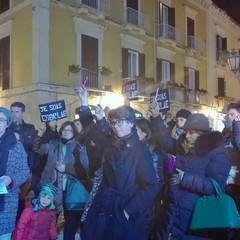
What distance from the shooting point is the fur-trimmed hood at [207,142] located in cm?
323

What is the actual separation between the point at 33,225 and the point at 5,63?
1207 cm

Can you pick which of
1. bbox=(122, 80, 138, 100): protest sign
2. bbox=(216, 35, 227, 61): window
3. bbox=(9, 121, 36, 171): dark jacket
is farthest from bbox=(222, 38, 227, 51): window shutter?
bbox=(9, 121, 36, 171): dark jacket

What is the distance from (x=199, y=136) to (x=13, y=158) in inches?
64.3

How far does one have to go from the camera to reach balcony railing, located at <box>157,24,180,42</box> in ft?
62.8

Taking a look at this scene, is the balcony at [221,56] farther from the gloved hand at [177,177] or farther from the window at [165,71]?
the gloved hand at [177,177]

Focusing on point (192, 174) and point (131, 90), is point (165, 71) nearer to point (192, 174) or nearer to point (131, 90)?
point (131, 90)

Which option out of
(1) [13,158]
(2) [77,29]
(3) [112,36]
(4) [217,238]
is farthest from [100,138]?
(3) [112,36]

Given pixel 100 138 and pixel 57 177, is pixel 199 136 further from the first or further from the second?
pixel 57 177

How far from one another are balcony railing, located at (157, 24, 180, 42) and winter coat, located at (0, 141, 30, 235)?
1648 centimetres

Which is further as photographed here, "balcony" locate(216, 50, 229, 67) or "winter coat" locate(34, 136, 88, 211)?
"balcony" locate(216, 50, 229, 67)

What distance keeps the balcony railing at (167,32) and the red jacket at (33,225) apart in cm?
1576

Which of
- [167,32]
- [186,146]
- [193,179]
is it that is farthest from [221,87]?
[193,179]

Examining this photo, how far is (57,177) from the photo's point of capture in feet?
16.3

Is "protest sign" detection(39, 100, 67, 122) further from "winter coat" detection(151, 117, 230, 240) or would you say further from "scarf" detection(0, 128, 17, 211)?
"winter coat" detection(151, 117, 230, 240)
